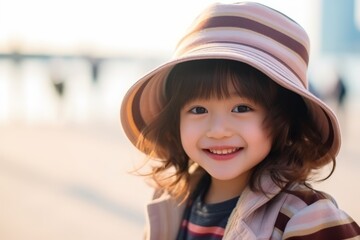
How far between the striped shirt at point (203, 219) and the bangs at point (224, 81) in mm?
308

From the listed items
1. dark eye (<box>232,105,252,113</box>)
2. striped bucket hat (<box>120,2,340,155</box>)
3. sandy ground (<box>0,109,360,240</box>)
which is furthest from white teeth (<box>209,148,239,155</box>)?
sandy ground (<box>0,109,360,240</box>)

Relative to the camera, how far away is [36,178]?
22.2 feet

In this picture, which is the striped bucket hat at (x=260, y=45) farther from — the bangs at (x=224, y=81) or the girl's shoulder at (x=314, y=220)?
the girl's shoulder at (x=314, y=220)

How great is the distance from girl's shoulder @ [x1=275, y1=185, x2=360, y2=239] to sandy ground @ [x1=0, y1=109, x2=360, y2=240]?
9.18 feet

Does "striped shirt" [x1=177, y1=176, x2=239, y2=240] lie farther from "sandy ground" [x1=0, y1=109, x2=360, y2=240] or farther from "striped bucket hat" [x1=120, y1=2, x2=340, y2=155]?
"sandy ground" [x1=0, y1=109, x2=360, y2=240]

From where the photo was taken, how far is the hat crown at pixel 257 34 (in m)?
2.01

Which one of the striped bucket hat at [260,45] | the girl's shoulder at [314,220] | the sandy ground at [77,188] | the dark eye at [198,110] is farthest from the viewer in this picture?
the sandy ground at [77,188]

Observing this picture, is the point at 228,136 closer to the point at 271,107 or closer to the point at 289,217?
the point at 271,107

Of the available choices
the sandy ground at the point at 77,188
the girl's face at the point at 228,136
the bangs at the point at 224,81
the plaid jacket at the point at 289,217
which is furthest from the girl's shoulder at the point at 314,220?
the sandy ground at the point at 77,188

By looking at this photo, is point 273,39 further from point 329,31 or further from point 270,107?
point 329,31

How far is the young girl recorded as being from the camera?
1916 millimetres

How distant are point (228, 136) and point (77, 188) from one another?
439 cm

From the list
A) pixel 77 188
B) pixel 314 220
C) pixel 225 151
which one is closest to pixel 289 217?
pixel 314 220

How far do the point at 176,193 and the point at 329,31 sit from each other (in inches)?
1500
